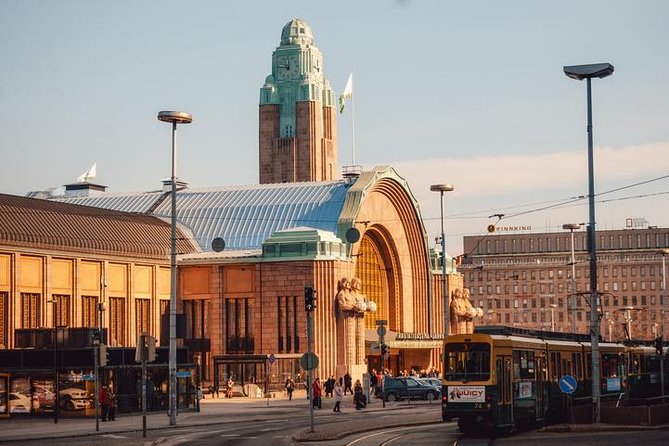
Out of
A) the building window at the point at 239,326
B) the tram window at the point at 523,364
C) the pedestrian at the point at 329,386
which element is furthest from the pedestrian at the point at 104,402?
the building window at the point at 239,326

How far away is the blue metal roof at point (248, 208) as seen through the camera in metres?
105

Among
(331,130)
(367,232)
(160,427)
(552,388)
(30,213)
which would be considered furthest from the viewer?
(331,130)

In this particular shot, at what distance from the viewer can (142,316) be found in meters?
96.9

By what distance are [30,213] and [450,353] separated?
49569mm

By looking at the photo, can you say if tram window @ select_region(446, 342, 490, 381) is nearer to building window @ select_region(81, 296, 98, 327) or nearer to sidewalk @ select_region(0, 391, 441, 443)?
sidewalk @ select_region(0, 391, 441, 443)

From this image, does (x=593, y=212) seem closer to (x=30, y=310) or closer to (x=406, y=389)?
(x=406, y=389)

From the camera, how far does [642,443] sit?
3772 centimetres

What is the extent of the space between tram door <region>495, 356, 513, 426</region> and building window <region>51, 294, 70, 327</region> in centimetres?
4838

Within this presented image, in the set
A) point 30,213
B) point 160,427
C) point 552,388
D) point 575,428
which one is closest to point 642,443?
point 575,428

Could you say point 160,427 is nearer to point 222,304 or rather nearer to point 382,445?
point 382,445

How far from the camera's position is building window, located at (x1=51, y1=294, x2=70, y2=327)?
285 ft

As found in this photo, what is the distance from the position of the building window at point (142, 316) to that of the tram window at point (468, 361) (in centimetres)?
5489

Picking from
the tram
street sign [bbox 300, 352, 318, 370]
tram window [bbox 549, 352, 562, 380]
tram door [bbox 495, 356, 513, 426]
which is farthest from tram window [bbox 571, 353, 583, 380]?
street sign [bbox 300, 352, 318, 370]

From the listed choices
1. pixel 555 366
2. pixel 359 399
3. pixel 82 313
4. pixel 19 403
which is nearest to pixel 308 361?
pixel 555 366
